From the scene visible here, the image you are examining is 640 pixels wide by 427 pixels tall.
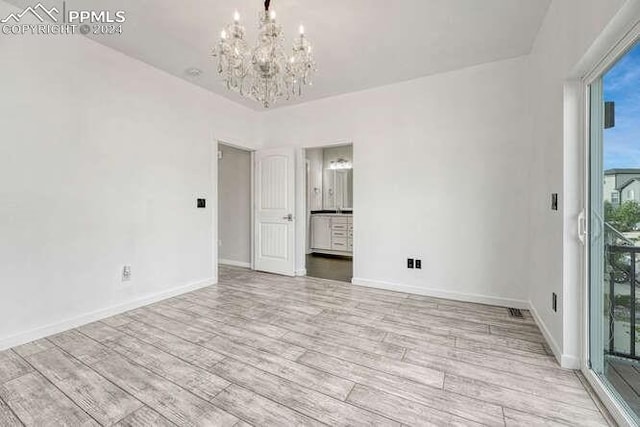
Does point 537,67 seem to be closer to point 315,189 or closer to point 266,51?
point 266,51

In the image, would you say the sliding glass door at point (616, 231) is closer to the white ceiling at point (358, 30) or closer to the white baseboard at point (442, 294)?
the white ceiling at point (358, 30)

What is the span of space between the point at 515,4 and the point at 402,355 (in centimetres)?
284

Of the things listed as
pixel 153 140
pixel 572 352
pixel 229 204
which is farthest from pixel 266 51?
pixel 229 204

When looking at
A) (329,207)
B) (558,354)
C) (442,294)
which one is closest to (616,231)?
(558,354)

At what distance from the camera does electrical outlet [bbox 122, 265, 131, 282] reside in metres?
2.86

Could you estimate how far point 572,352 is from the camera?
1.82m

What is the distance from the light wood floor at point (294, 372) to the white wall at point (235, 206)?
2.19 metres

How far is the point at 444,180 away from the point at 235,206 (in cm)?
356

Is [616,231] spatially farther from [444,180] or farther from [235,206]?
[235,206]

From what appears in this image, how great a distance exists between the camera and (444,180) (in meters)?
3.26

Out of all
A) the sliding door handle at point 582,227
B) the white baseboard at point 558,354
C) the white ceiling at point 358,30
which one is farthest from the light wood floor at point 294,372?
the white ceiling at point 358,30

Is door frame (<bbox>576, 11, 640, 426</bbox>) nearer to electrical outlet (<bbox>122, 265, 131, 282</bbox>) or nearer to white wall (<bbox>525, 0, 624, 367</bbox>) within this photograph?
white wall (<bbox>525, 0, 624, 367</bbox>)

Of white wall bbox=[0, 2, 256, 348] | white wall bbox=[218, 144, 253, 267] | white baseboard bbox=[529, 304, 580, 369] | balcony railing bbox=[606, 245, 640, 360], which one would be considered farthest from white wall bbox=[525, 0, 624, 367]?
white wall bbox=[218, 144, 253, 267]

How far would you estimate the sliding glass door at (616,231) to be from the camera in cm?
138
